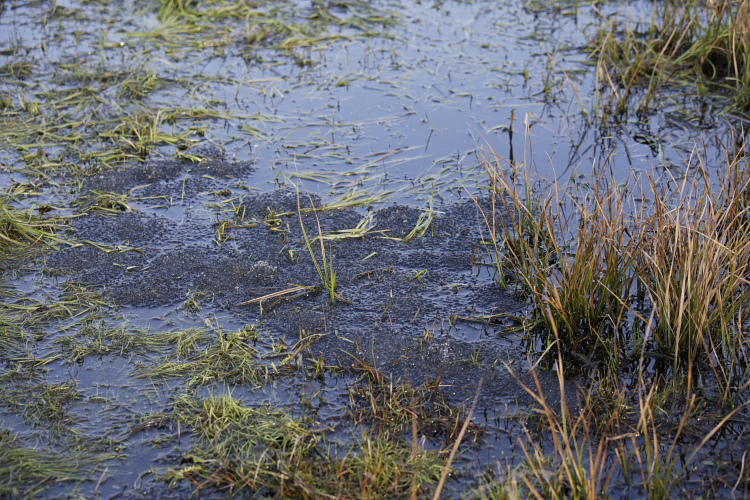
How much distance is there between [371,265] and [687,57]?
320 centimetres

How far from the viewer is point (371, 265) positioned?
3.40 metres

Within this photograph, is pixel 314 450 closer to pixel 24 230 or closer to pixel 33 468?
pixel 33 468

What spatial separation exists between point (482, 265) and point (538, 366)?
0.73 metres

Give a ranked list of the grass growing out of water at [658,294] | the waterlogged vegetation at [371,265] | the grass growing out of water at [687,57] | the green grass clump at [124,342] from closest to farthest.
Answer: the waterlogged vegetation at [371,265]
the grass growing out of water at [658,294]
the green grass clump at [124,342]
the grass growing out of water at [687,57]

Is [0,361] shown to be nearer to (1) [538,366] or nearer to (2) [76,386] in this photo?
(2) [76,386]

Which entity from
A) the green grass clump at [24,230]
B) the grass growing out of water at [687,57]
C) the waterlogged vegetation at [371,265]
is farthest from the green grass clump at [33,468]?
the grass growing out of water at [687,57]

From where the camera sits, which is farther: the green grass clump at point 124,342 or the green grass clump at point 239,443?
the green grass clump at point 124,342

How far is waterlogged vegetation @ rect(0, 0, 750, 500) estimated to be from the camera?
2355 mm

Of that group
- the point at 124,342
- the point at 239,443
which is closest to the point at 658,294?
the point at 239,443

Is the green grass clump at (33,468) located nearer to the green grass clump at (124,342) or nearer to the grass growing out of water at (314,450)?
the grass growing out of water at (314,450)

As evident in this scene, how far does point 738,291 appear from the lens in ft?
9.78

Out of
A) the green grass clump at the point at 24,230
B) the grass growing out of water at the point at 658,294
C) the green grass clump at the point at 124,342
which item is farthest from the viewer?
the green grass clump at the point at 24,230

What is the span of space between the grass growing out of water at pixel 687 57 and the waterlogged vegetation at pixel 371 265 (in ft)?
0.10

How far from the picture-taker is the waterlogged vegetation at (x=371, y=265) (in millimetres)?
2355
